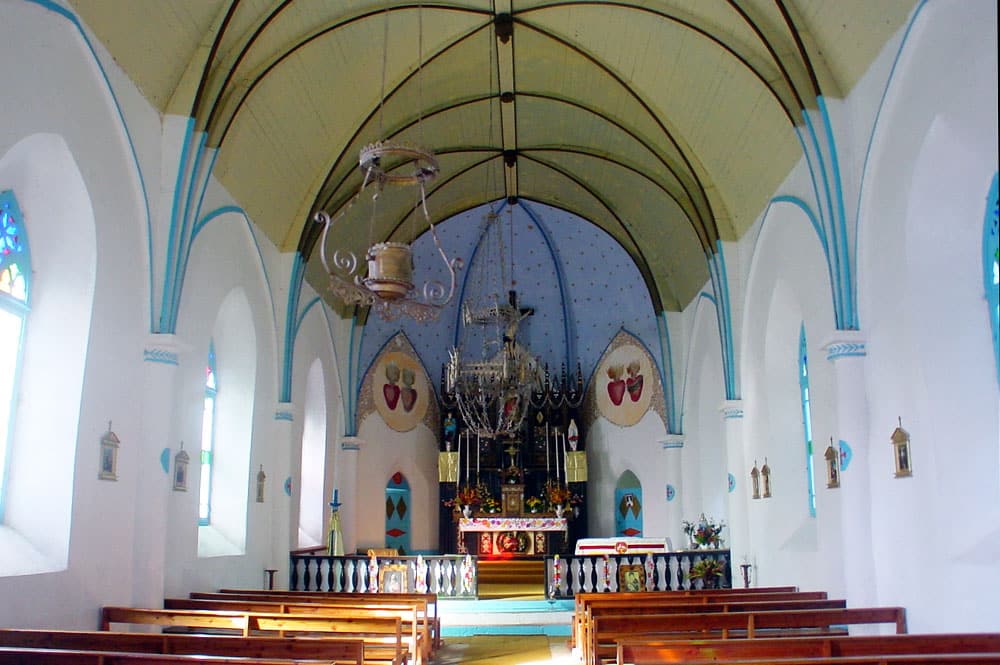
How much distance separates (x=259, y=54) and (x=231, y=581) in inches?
288

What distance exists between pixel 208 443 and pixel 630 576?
6.74m

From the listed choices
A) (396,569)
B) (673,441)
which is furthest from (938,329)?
(673,441)

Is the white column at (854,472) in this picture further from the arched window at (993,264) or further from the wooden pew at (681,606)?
the arched window at (993,264)

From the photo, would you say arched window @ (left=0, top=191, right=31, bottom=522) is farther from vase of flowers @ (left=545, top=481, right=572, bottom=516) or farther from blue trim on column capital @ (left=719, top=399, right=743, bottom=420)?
vase of flowers @ (left=545, top=481, right=572, bottom=516)

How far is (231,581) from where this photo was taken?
43.1ft

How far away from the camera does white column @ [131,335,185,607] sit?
1007cm

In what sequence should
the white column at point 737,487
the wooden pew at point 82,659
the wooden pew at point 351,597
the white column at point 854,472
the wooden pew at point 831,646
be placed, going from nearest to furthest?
the wooden pew at point 82,659, the wooden pew at point 831,646, the white column at point 854,472, the wooden pew at point 351,597, the white column at point 737,487

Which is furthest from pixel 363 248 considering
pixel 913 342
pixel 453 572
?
pixel 913 342

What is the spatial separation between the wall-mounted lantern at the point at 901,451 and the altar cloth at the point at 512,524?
11.0 m

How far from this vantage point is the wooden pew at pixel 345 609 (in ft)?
29.5

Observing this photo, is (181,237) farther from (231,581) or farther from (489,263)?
(489,263)

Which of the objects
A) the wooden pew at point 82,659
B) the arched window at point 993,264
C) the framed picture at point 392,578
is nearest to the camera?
the wooden pew at point 82,659

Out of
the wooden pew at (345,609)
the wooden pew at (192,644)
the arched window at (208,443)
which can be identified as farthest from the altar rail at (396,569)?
the wooden pew at (192,644)

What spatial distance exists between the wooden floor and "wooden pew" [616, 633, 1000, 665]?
4236 mm
